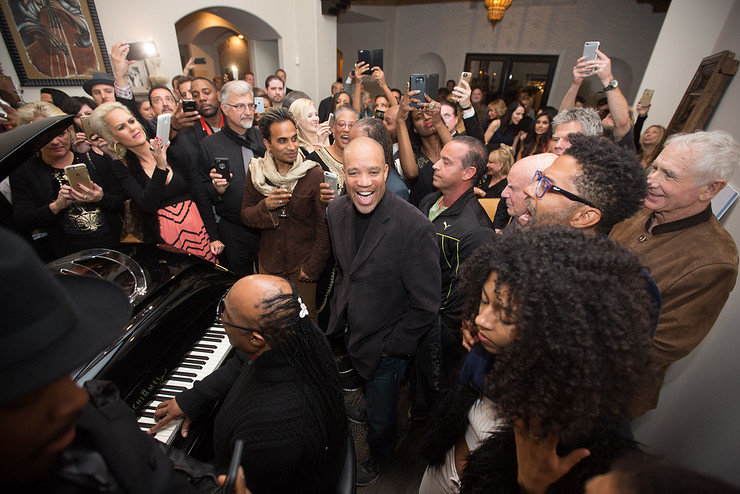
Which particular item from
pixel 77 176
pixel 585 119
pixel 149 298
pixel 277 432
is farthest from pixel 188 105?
pixel 585 119

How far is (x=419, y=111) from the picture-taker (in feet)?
10.5

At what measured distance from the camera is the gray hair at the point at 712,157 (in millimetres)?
1482

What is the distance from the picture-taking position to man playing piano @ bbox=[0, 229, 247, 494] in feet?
1.70

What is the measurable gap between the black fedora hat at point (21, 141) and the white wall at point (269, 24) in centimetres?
556

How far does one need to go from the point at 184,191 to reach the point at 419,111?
7.43 ft

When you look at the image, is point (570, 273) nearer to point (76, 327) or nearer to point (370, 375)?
point (76, 327)

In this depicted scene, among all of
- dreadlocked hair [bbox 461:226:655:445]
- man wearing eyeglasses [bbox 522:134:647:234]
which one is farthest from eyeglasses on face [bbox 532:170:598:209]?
dreadlocked hair [bbox 461:226:655:445]

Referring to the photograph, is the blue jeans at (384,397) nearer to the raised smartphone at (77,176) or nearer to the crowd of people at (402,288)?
the crowd of people at (402,288)

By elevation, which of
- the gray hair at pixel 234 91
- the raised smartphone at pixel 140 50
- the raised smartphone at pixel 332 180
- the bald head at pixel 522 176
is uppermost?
the raised smartphone at pixel 140 50

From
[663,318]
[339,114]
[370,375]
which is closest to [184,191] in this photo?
[339,114]

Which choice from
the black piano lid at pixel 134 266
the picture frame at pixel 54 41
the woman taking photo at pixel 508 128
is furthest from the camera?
the woman taking photo at pixel 508 128

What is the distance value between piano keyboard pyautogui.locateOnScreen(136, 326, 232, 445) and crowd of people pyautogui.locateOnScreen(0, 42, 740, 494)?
3.3 inches

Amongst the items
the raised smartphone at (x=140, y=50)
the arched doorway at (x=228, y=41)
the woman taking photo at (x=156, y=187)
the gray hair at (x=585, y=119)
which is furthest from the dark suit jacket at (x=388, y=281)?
the arched doorway at (x=228, y=41)

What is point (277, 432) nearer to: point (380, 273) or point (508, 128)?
point (380, 273)
